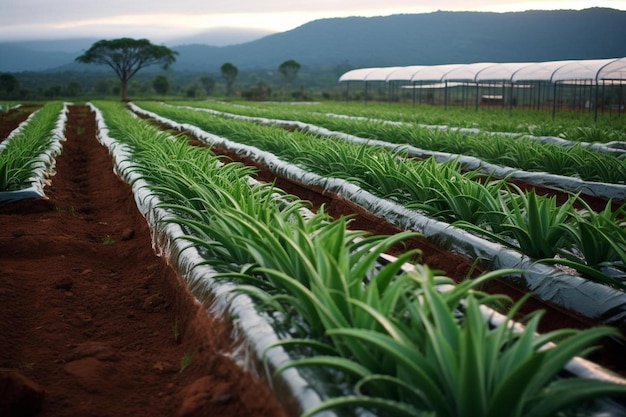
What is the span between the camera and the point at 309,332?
2.44 metres

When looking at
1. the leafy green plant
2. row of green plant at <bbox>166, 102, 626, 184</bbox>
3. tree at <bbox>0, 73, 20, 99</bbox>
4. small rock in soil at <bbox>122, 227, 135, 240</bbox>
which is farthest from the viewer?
tree at <bbox>0, 73, 20, 99</bbox>

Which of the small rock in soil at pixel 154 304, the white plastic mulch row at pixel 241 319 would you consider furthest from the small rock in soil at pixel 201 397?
the small rock in soil at pixel 154 304

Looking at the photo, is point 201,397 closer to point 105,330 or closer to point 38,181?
point 105,330

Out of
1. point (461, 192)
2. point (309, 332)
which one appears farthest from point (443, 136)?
point (309, 332)

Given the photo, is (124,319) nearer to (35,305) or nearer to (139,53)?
(35,305)

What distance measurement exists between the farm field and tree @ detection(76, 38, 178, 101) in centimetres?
5031

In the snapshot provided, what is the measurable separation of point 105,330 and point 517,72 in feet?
81.4

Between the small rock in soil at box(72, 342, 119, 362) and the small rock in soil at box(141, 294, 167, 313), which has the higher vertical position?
the small rock in soil at box(72, 342, 119, 362)

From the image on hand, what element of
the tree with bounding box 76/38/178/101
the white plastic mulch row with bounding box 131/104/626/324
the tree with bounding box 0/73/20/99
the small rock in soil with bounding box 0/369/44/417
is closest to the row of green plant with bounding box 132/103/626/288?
the white plastic mulch row with bounding box 131/104/626/324

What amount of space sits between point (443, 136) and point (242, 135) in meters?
3.34

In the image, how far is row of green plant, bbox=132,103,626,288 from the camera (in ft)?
11.7

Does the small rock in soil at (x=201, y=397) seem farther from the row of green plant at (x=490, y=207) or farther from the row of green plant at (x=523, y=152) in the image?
the row of green plant at (x=523, y=152)

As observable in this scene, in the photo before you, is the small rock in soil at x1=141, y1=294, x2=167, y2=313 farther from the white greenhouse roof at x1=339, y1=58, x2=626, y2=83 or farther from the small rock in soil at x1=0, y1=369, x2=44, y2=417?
the white greenhouse roof at x1=339, y1=58, x2=626, y2=83

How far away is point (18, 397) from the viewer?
238cm
